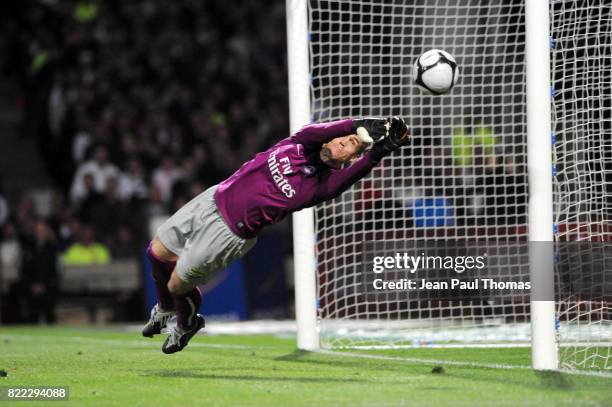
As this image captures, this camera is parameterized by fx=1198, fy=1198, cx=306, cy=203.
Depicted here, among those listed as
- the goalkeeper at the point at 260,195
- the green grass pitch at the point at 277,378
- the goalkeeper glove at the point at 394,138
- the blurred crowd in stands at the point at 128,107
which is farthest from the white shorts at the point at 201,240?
the blurred crowd in stands at the point at 128,107

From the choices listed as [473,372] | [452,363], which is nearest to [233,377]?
[473,372]

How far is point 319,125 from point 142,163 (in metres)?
10.9

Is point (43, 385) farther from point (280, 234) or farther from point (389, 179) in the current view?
point (280, 234)

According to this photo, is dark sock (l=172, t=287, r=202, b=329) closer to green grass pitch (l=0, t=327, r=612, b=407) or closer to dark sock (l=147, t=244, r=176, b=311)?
dark sock (l=147, t=244, r=176, b=311)

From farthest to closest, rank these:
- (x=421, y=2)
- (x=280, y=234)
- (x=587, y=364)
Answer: (x=280, y=234)
(x=421, y=2)
(x=587, y=364)

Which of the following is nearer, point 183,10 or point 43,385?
point 43,385

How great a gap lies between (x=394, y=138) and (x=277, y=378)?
1.98 metres

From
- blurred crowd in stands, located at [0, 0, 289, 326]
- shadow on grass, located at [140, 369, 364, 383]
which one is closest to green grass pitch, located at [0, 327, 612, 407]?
shadow on grass, located at [140, 369, 364, 383]

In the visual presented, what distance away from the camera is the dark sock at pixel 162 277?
30.5 feet

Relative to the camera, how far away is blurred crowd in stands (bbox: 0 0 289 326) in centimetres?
1766

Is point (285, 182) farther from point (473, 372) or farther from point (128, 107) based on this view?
point (128, 107)

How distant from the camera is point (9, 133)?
74.2 feet

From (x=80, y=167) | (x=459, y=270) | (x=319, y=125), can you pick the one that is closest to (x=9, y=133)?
(x=80, y=167)

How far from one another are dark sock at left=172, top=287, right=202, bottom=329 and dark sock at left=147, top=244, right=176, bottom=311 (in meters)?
0.14
